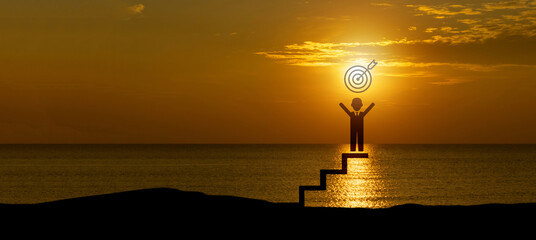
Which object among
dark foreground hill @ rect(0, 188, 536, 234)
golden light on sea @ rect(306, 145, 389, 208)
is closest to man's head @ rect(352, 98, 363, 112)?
dark foreground hill @ rect(0, 188, 536, 234)

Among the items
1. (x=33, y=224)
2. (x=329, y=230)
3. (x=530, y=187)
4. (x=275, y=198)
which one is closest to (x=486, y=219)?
(x=329, y=230)

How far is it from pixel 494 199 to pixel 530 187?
21143mm

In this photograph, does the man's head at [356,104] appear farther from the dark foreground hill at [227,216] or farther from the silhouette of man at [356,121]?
the dark foreground hill at [227,216]

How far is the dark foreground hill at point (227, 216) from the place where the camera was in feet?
44.4

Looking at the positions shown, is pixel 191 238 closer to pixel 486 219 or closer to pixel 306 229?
pixel 306 229

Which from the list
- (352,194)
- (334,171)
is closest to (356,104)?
(334,171)

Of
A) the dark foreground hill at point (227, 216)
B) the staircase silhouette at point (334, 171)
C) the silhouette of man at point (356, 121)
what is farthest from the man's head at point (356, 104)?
the dark foreground hill at point (227, 216)

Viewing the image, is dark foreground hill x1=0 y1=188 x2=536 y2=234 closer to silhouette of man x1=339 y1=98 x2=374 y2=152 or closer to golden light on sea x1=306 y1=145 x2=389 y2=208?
silhouette of man x1=339 y1=98 x2=374 y2=152

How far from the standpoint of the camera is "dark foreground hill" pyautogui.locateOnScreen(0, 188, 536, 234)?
13.5 meters

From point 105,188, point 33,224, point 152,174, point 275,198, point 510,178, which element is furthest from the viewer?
point 152,174

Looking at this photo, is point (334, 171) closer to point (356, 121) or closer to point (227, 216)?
point (356, 121)

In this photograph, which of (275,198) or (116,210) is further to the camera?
(275,198)

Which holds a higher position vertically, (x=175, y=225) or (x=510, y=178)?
(x=510, y=178)

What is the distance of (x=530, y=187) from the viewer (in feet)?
321
